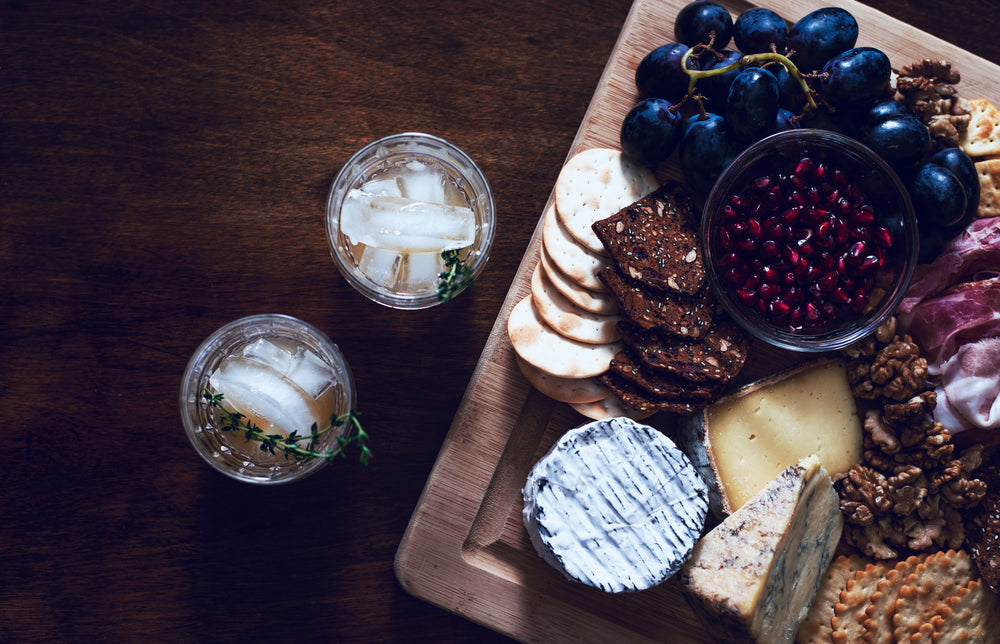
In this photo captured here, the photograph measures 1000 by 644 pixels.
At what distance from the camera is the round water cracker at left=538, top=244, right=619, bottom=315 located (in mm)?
1580

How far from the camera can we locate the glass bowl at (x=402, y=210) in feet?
5.06

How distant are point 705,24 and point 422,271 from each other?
2.80 feet

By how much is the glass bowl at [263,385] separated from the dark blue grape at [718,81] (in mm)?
1048

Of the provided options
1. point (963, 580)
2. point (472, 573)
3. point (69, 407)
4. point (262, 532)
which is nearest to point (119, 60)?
point (69, 407)

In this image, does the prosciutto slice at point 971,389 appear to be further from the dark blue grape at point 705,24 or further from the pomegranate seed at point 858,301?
the dark blue grape at point 705,24

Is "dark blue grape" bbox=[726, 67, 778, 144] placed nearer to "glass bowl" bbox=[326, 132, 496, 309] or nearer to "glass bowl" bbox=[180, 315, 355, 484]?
"glass bowl" bbox=[326, 132, 496, 309]

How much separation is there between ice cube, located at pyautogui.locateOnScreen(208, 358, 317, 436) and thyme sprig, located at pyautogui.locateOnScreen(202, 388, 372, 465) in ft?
0.05

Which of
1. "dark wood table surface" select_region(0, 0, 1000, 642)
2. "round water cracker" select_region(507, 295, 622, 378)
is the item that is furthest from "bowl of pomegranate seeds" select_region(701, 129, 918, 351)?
"dark wood table surface" select_region(0, 0, 1000, 642)

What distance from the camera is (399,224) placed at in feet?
5.02

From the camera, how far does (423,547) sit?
166 cm

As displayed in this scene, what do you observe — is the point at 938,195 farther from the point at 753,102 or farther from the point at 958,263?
the point at 753,102

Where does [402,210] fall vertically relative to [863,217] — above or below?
below

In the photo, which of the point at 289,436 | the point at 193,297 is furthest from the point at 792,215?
the point at 193,297

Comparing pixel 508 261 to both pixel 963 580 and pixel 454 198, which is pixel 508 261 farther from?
pixel 963 580
